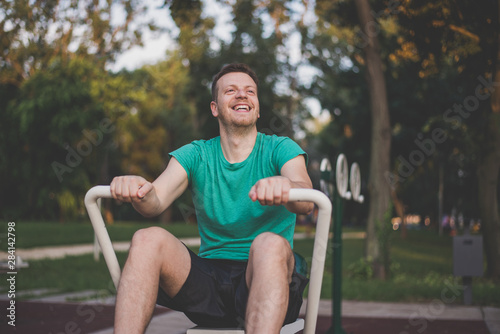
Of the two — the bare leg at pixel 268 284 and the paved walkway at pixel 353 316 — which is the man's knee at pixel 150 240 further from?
the paved walkway at pixel 353 316

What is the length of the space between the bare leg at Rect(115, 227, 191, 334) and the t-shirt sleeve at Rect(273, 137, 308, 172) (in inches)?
19.8

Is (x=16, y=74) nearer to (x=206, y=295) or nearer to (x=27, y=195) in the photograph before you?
(x=27, y=195)

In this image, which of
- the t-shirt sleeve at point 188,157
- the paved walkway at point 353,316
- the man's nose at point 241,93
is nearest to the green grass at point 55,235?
the paved walkway at point 353,316

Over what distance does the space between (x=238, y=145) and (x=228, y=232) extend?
0.36 metres

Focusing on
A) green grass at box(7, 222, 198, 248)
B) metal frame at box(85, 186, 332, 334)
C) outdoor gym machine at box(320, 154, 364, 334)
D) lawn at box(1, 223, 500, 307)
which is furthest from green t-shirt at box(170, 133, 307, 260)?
green grass at box(7, 222, 198, 248)

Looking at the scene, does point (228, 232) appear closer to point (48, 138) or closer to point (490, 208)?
point (48, 138)

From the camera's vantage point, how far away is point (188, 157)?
235 cm

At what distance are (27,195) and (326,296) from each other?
4428 millimetres

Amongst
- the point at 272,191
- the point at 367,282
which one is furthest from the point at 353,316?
the point at 272,191

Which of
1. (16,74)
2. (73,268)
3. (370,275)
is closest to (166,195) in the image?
(370,275)

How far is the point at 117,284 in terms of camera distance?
1.96m

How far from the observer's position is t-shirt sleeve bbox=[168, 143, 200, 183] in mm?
2338

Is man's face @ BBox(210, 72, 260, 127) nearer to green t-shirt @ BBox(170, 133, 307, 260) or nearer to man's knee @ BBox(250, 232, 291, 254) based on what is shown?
green t-shirt @ BBox(170, 133, 307, 260)

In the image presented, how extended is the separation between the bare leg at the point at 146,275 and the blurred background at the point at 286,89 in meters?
6.30
